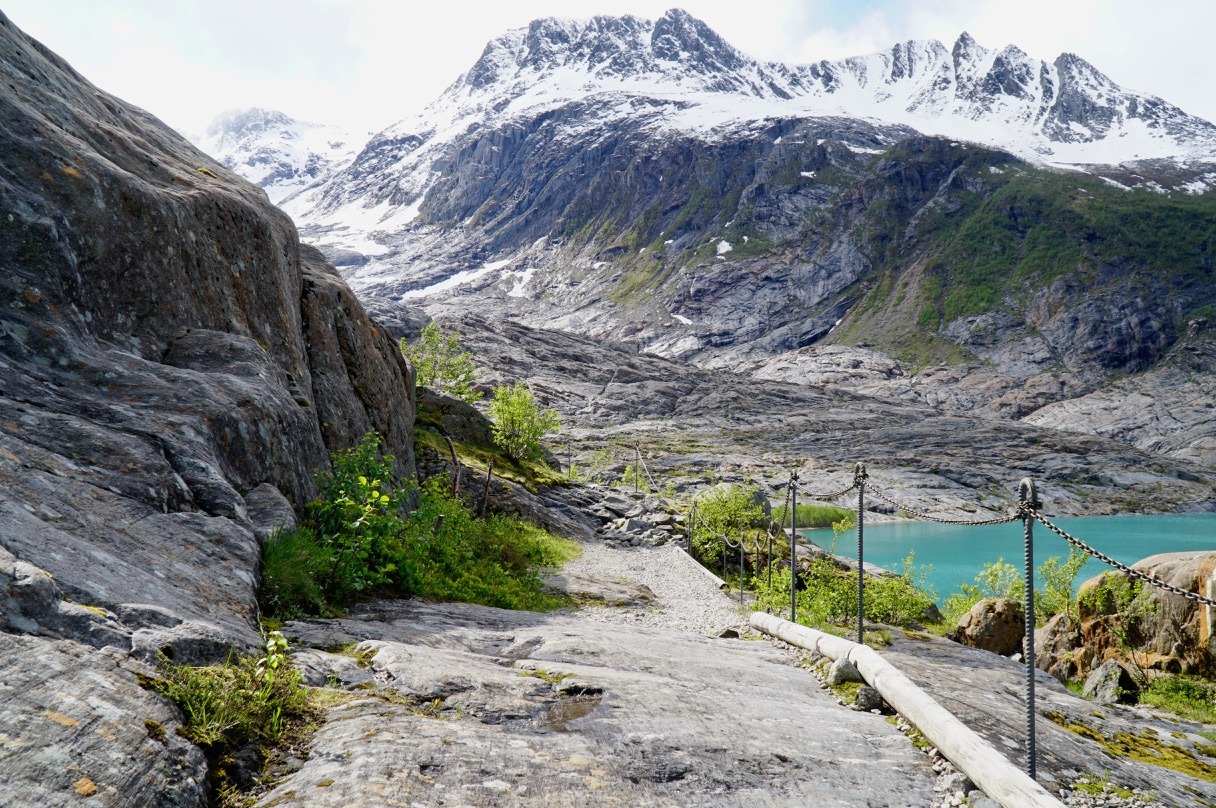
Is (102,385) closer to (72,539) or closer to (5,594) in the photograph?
(72,539)

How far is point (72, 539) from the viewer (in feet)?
18.4

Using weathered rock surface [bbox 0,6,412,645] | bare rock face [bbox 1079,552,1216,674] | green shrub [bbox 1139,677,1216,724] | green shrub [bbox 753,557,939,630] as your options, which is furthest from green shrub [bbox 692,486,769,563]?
weathered rock surface [bbox 0,6,412,645]

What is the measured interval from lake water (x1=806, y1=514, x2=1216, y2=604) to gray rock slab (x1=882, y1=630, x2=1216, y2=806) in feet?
197

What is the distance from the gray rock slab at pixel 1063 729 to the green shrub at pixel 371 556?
7.91 meters

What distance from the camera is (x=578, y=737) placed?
5.65 m

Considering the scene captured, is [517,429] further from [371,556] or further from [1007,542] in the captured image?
Answer: [1007,542]

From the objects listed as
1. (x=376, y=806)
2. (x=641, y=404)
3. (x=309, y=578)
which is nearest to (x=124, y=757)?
(x=376, y=806)

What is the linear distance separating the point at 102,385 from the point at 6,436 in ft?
7.14

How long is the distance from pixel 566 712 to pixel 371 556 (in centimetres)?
647

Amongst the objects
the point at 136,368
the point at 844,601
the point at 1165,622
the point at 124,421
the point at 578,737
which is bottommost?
the point at 1165,622

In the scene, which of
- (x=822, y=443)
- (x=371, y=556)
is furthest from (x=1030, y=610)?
(x=822, y=443)

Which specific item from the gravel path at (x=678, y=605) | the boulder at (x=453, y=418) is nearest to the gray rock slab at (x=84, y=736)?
the gravel path at (x=678, y=605)

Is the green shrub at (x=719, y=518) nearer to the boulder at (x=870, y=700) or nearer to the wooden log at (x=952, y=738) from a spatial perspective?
the wooden log at (x=952, y=738)

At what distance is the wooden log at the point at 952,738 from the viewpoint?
207 inches
